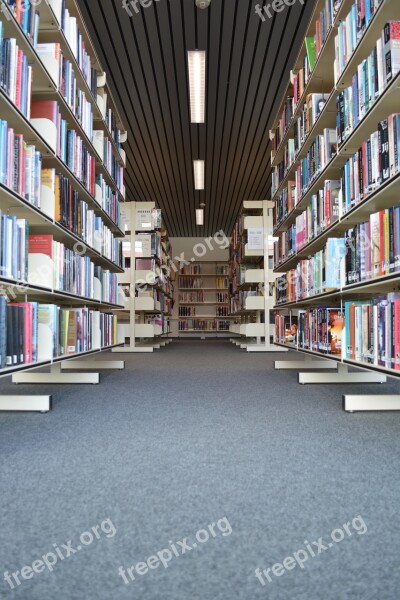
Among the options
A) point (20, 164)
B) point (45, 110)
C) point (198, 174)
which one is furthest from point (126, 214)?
point (20, 164)

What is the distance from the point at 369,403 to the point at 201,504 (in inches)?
54.6

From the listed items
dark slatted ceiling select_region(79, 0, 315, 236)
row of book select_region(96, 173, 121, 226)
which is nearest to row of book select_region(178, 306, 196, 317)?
dark slatted ceiling select_region(79, 0, 315, 236)

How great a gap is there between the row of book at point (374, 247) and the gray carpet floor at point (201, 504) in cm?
66

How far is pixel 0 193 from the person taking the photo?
1.90 m

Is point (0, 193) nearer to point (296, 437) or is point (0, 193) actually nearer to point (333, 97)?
point (296, 437)

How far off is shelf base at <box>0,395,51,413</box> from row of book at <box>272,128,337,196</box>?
2.08 meters

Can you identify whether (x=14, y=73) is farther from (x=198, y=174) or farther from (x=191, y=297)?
(x=191, y=297)

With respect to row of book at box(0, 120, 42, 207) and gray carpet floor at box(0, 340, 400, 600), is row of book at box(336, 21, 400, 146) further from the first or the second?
row of book at box(0, 120, 42, 207)

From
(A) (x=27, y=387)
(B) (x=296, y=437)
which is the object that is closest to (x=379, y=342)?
(B) (x=296, y=437)

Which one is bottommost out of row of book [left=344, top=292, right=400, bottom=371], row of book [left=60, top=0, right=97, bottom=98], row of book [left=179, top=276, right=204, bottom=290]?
row of book [left=344, top=292, right=400, bottom=371]

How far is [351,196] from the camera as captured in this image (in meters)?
2.38

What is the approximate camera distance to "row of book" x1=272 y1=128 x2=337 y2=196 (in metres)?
2.88

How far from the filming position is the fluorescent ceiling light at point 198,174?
8.75 metres

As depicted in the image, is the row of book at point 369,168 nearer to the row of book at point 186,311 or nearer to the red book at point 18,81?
the red book at point 18,81
